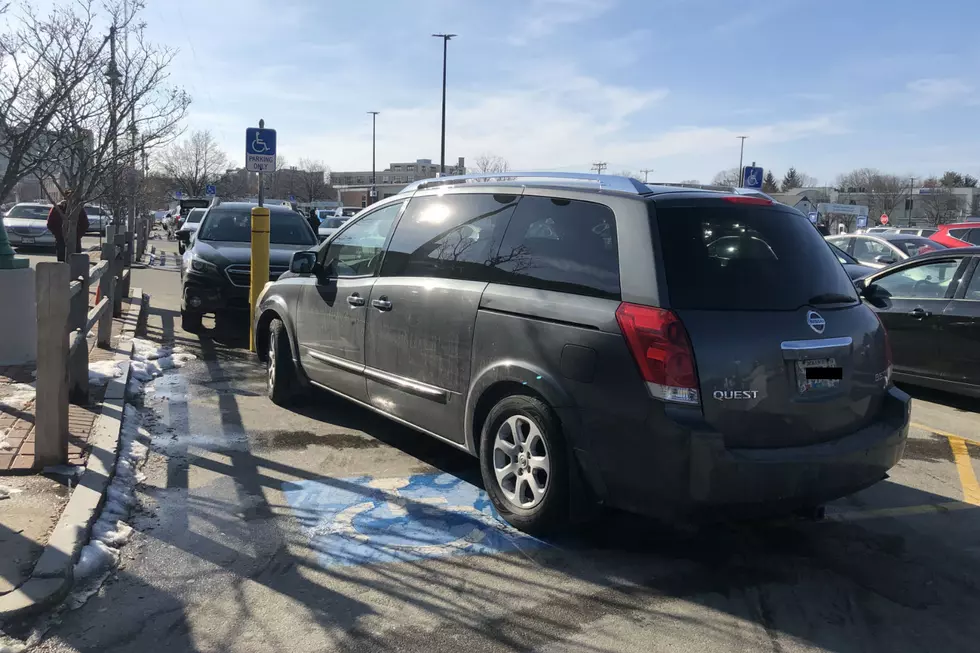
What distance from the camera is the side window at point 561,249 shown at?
388 centimetres

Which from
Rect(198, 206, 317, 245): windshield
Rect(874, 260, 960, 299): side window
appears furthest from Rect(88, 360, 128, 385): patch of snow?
Rect(874, 260, 960, 299): side window

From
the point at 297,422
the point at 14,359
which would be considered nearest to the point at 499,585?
the point at 297,422

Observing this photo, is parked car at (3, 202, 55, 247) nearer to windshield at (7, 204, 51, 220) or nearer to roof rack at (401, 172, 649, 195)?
windshield at (7, 204, 51, 220)

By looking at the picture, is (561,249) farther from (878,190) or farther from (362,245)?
(878,190)

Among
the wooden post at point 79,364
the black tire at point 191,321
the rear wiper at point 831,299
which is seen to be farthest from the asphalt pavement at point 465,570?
the black tire at point 191,321

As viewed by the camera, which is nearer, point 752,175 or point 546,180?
point 546,180

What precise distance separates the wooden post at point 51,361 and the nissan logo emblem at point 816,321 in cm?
401

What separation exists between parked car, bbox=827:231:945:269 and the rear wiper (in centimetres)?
1113

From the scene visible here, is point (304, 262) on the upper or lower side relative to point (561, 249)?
lower

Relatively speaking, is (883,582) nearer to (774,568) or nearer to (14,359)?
(774,568)

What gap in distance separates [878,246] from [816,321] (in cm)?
1260

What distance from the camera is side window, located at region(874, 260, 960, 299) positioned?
24.7 ft

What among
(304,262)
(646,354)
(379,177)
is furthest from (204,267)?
(379,177)

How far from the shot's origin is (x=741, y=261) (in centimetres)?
379
